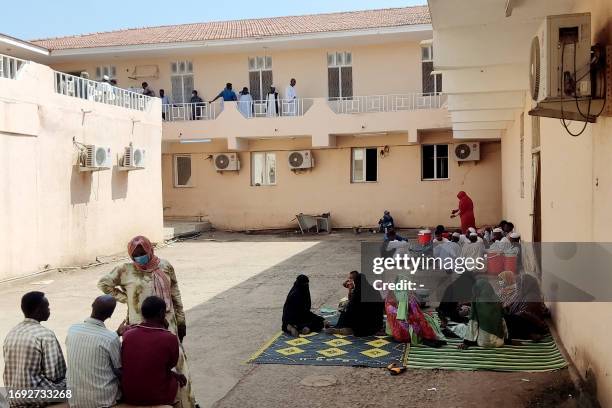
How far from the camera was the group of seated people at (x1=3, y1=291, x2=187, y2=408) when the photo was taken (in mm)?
4047

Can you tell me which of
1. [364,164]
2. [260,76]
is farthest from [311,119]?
[260,76]

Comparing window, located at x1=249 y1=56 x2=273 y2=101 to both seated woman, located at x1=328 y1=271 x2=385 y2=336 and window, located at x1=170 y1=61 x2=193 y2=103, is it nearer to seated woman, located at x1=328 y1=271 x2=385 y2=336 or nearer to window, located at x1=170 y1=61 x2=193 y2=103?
window, located at x1=170 y1=61 x2=193 y2=103

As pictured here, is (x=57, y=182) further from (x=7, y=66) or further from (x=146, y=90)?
(x=146, y=90)

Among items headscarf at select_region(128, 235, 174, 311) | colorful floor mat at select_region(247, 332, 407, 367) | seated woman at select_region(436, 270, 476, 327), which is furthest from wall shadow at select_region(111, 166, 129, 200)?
headscarf at select_region(128, 235, 174, 311)

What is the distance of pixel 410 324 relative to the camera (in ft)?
22.9

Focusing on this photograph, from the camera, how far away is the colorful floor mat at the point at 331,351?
642 cm

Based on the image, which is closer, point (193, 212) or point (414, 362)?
point (414, 362)

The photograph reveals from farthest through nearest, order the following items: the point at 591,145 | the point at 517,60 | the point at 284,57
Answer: the point at 284,57 < the point at 517,60 < the point at 591,145

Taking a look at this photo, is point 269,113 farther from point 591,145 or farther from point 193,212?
point 591,145

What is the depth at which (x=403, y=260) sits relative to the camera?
995cm

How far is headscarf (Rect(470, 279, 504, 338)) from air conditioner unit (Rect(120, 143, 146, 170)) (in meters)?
10.5

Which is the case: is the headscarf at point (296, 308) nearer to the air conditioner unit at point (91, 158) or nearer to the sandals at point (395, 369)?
the sandals at point (395, 369)

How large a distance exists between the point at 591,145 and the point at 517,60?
104 inches

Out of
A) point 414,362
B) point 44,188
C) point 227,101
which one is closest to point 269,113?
point 227,101
